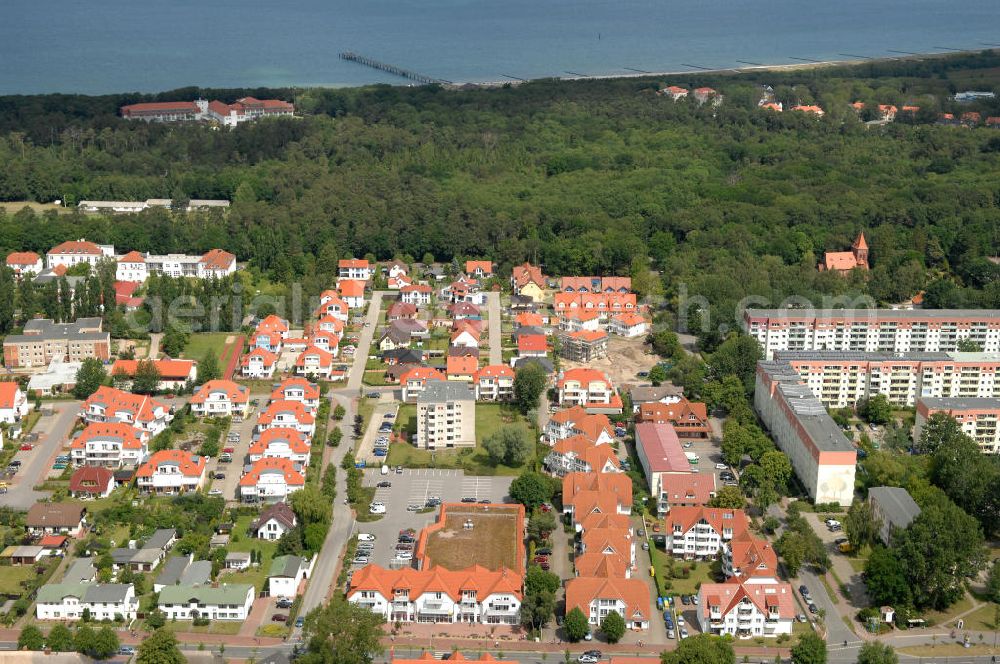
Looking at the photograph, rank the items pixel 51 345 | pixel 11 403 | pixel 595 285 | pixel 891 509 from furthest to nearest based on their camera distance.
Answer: pixel 595 285
pixel 51 345
pixel 11 403
pixel 891 509

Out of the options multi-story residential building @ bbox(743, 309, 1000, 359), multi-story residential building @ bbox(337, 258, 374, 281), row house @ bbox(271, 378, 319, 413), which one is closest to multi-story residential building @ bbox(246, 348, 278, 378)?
row house @ bbox(271, 378, 319, 413)

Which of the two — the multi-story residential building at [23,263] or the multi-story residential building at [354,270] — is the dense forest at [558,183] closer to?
the multi-story residential building at [354,270]

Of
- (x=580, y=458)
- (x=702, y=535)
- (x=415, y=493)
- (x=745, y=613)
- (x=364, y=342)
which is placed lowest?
(x=745, y=613)

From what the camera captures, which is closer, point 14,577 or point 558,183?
point 14,577

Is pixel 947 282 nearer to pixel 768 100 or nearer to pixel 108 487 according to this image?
pixel 108 487

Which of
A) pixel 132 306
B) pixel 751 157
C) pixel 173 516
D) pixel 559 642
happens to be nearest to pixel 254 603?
pixel 173 516

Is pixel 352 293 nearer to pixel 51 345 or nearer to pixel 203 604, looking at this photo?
pixel 51 345

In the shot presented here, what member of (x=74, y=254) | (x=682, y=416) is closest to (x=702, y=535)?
(x=682, y=416)
